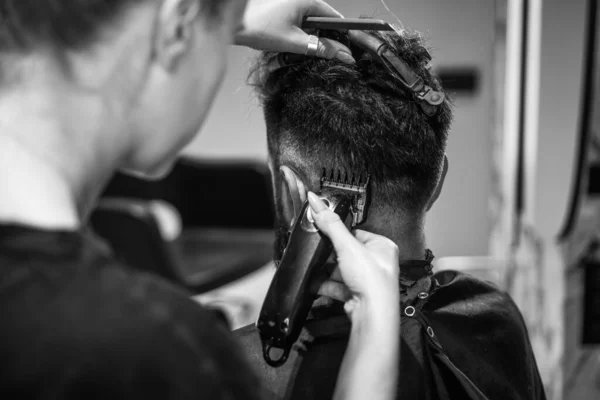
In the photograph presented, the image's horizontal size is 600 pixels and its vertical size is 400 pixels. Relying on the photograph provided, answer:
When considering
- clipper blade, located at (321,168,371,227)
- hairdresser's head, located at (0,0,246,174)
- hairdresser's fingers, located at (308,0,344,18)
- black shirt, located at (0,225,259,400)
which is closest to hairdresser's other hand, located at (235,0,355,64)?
hairdresser's fingers, located at (308,0,344,18)

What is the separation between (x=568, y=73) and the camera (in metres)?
2.51

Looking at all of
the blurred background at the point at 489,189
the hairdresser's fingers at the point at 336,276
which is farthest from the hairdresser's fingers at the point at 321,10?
the hairdresser's fingers at the point at 336,276

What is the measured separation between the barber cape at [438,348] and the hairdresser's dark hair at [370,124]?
188 millimetres

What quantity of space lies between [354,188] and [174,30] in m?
0.49

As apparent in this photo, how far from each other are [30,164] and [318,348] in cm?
67

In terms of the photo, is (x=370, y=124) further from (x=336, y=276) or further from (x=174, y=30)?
(x=174, y=30)

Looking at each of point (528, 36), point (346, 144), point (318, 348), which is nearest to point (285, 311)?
point (318, 348)

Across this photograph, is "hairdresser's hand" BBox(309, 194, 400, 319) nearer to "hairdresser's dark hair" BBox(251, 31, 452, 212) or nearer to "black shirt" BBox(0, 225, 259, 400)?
"hairdresser's dark hair" BBox(251, 31, 452, 212)

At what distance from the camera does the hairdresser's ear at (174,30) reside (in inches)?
23.9

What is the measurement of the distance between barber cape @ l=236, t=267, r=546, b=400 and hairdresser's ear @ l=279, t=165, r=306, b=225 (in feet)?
0.63

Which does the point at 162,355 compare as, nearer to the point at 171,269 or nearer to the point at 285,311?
the point at 285,311

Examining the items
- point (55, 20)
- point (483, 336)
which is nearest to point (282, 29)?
point (55, 20)

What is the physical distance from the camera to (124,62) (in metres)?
0.61

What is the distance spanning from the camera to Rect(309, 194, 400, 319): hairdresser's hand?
0.83 metres
